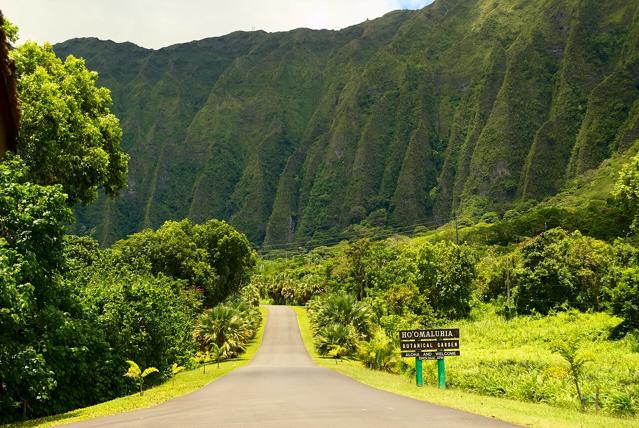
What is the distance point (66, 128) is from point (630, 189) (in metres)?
34.1

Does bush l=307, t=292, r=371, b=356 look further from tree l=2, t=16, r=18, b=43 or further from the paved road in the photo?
tree l=2, t=16, r=18, b=43

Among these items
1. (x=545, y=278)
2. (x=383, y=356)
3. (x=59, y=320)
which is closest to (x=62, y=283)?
(x=59, y=320)

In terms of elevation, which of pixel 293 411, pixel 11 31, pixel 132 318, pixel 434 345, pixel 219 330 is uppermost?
pixel 11 31

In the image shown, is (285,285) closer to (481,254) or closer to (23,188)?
(481,254)

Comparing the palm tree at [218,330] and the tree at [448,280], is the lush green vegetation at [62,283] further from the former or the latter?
the tree at [448,280]

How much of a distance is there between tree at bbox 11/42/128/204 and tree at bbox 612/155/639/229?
31332mm

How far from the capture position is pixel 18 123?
61.3 feet

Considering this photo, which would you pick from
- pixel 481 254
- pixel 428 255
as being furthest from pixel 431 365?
pixel 481 254

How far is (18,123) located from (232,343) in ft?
99.0

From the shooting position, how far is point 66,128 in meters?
20.2

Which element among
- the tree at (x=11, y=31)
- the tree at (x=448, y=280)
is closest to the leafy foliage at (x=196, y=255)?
the tree at (x=448, y=280)

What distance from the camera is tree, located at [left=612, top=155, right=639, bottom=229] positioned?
37.7 meters

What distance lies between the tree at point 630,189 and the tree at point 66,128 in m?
31.3

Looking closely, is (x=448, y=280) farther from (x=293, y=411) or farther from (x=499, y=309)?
(x=293, y=411)
